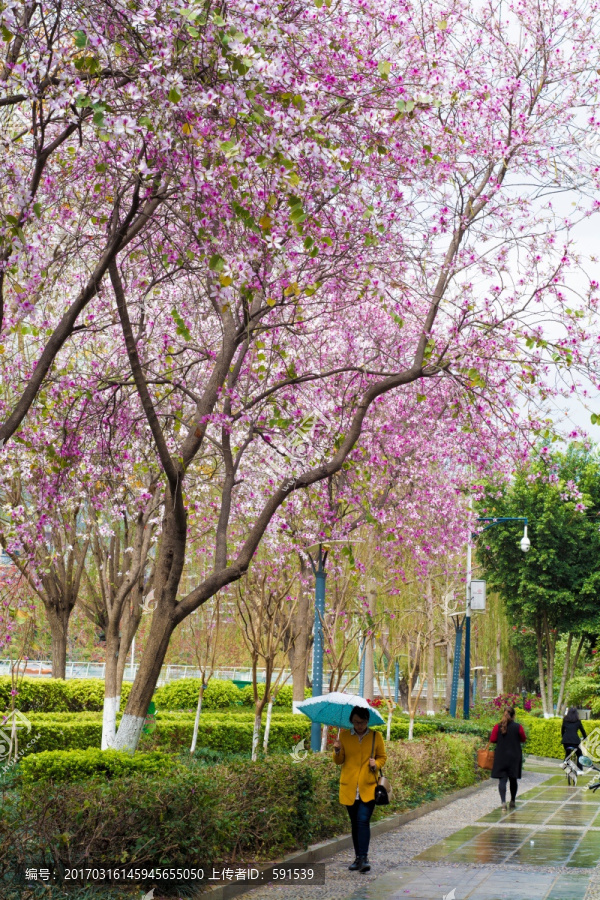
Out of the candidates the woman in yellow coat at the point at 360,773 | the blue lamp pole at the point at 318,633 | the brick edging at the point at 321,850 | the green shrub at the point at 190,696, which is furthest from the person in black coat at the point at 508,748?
the green shrub at the point at 190,696

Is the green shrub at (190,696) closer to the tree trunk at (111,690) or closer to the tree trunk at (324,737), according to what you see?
the tree trunk at (111,690)

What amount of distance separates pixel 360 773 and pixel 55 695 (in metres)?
14.6

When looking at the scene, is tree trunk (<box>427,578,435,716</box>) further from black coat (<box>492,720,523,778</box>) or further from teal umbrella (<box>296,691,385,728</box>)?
teal umbrella (<box>296,691,385,728</box>)

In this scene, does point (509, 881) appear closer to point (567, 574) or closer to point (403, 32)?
point (403, 32)

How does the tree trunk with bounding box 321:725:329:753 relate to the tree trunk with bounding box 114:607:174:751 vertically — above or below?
below

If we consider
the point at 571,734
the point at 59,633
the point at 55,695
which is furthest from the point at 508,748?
the point at 59,633

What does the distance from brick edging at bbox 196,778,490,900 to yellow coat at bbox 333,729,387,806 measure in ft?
2.30

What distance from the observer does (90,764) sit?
353 inches

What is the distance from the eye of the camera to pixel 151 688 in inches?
366

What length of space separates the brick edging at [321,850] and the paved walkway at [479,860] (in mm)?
100

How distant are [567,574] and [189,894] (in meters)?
27.0

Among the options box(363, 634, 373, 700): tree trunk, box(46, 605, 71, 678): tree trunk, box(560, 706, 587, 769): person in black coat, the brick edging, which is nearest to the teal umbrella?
the brick edging

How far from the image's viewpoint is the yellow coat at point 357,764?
958 cm

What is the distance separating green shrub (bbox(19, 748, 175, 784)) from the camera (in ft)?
28.5
